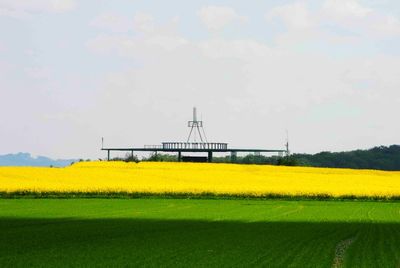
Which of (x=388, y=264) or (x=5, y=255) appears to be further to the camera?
(x=5, y=255)

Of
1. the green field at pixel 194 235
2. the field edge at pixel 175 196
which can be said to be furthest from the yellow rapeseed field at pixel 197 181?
the green field at pixel 194 235

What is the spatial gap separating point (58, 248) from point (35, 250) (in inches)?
33.8

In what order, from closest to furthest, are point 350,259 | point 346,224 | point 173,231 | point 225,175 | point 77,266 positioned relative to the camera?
point 77,266 < point 350,259 < point 173,231 < point 346,224 < point 225,175

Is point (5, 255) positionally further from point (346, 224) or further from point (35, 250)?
point (346, 224)

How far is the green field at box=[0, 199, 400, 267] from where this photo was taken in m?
23.8

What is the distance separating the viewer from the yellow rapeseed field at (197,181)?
69.8m

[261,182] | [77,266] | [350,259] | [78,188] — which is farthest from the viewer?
[261,182]

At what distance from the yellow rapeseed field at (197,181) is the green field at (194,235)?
1070cm

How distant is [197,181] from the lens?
83.6 m

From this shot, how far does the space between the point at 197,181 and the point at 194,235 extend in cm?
5094

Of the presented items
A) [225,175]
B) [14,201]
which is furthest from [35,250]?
[225,175]

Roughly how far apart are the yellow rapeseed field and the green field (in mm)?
10698

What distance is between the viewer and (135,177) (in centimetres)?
8619

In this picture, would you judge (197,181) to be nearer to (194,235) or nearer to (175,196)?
(175,196)
